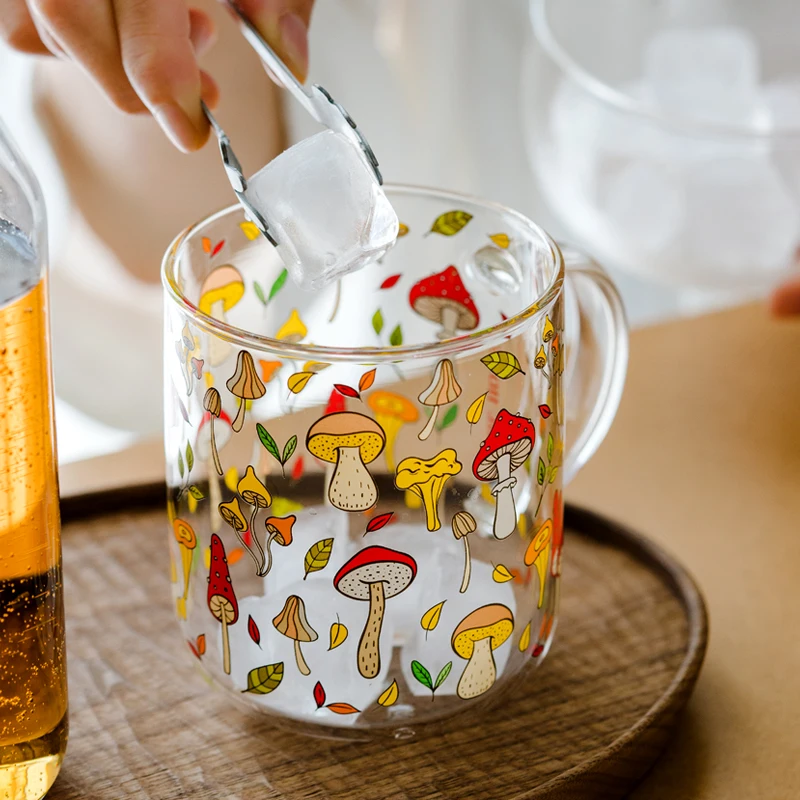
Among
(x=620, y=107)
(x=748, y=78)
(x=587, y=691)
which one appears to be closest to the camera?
(x=587, y=691)

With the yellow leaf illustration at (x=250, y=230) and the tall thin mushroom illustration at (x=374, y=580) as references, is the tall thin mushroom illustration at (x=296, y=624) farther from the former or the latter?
the yellow leaf illustration at (x=250, y=230)

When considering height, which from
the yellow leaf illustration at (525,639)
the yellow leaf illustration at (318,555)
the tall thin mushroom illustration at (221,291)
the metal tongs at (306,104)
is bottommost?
the yellow leaf illustration at (525,639)

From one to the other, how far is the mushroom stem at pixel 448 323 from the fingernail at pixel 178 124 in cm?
13

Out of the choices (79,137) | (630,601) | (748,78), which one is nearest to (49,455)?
(630,601)

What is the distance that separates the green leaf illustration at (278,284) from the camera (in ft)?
1.55

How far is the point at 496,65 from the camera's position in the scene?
59.2 inches

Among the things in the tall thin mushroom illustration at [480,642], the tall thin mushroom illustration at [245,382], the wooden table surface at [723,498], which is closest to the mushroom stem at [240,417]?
the tall thin mushroom illustration at [245,382]

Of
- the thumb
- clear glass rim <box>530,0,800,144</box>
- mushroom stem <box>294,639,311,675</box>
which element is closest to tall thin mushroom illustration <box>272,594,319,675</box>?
mushroom stem <box>294,639,311,675</box>

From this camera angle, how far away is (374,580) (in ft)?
1.21

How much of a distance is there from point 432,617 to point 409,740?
7cm

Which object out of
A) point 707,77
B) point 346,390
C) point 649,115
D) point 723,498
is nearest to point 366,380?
point 346,390

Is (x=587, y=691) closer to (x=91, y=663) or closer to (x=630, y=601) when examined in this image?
(x=630, y=601)

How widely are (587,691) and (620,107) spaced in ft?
1.78

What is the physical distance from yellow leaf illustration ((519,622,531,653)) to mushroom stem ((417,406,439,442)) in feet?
0.30
